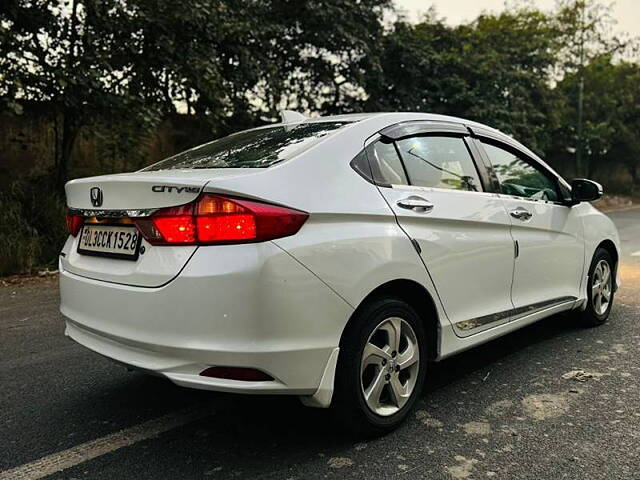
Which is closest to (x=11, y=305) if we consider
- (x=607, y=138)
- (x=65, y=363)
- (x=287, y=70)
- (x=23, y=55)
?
(x=65, y=363)

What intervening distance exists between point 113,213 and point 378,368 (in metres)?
1.42

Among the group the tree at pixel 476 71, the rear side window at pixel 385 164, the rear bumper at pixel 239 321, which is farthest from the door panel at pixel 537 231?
the tree at pixel 476 71

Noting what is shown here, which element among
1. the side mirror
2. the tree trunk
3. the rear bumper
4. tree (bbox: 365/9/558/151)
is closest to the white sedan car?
Result: the rear bumper

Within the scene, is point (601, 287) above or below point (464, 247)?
below

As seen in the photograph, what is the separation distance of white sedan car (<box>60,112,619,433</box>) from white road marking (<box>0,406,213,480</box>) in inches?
17.9

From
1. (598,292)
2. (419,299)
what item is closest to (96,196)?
(419,299)

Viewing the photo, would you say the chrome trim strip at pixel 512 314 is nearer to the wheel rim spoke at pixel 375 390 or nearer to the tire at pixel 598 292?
the tire at pixel 598 292

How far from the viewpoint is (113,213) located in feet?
8.38

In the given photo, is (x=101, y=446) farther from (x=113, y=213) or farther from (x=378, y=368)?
(x=378, y=368)

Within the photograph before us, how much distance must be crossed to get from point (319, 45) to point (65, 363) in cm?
1162

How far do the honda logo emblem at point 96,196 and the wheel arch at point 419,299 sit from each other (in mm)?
1330

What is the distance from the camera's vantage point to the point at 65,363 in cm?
381

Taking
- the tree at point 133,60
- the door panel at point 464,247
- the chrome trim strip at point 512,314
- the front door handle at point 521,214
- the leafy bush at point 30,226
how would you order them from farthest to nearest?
the tree at point 133,60
the leafy bush at point 30,226
the front door handle at point 521,214
the chrome trim strip at point 512,314
the door panel at point 464,247

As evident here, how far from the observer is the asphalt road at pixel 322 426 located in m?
2.40
